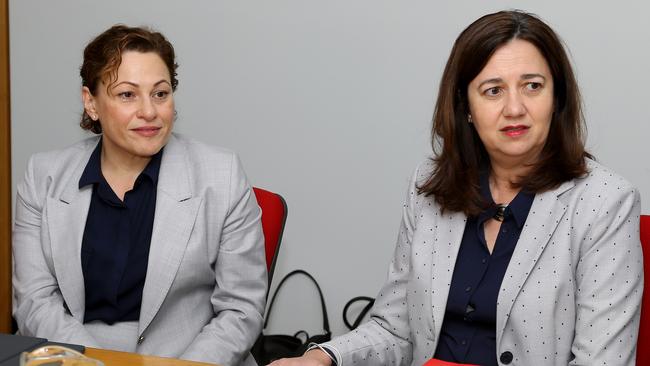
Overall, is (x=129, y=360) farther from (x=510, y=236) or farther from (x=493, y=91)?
(x=493, y=91)

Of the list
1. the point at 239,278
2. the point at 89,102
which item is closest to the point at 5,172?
the point at 89,102

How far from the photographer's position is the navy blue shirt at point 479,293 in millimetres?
2078

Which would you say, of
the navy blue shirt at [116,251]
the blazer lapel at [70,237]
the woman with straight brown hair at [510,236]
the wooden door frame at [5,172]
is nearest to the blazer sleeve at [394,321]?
the woman with straight brown hair at [510,236]

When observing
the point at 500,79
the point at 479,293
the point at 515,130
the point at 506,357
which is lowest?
the point at 506,357

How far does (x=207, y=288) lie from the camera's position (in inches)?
97.3

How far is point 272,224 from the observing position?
2604 millimetres

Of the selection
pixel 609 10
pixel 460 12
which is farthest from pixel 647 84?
pixel 460 12

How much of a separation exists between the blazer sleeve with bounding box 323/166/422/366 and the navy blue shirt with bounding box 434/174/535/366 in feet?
0.36

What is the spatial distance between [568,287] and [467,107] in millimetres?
531

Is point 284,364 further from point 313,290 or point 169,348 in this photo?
point 313,290

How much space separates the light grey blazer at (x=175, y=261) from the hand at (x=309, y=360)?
372 millimetres

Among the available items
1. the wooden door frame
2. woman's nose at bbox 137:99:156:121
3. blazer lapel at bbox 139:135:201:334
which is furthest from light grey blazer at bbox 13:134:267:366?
the wooden door frame

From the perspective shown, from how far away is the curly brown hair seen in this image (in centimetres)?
243

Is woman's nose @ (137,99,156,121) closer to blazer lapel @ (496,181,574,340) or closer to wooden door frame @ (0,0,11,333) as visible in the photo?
blazer lapel @ (496,181,574,340)
